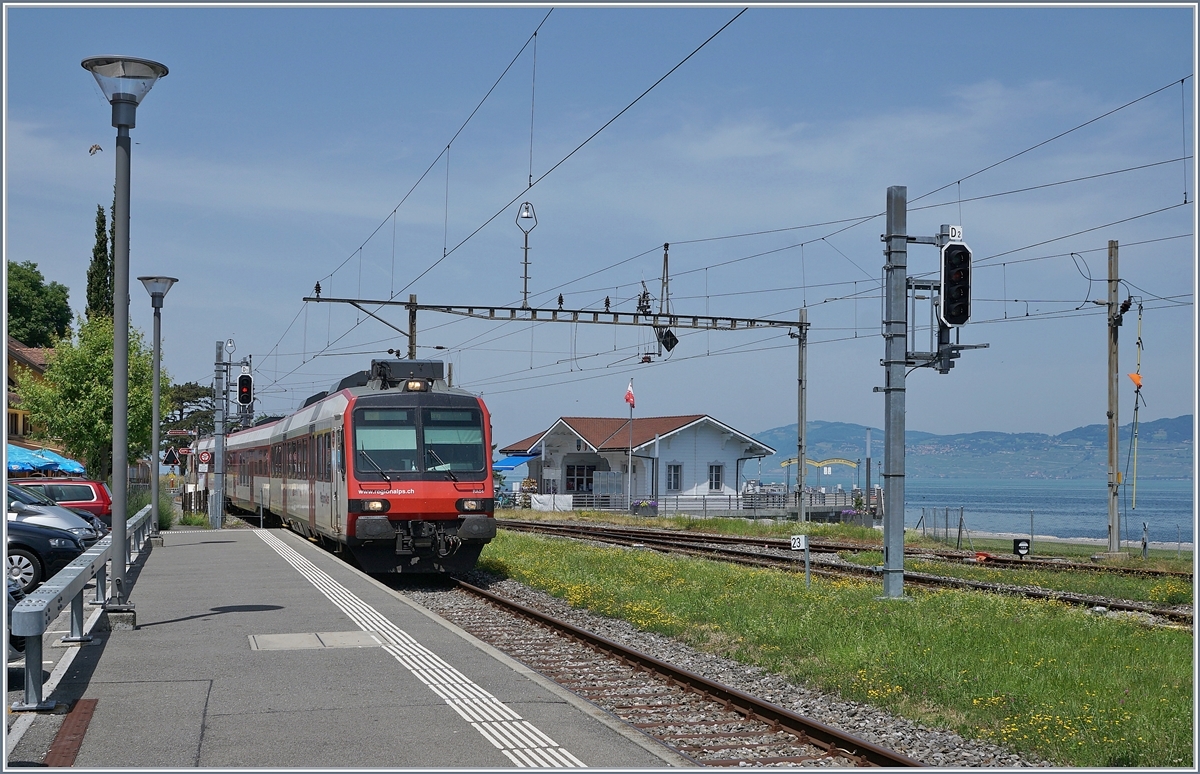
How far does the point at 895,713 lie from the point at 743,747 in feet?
5.95

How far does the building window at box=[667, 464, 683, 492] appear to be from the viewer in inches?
2499

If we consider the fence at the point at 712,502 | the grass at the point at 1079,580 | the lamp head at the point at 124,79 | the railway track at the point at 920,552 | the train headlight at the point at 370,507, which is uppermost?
the lamp head at the point at 124,79

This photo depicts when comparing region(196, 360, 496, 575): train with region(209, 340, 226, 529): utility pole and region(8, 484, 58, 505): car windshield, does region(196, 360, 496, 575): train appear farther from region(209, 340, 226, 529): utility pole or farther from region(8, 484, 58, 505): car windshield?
region(209, 340, 226, 529): utility pole

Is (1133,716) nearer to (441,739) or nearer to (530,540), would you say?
(441,739)

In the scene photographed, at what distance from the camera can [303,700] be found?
9438 mm

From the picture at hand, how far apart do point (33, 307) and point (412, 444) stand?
70.8 m

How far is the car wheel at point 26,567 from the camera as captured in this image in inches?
704

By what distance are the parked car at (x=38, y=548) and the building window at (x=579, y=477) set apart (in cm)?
4845

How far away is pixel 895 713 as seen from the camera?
980 centimetres

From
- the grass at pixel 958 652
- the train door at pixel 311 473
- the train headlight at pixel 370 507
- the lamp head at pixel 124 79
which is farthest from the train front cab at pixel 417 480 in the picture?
the lamp head at pixel 124 79

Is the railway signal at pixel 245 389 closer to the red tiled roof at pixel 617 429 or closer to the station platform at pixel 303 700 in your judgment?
the station platform at pixel 303 700

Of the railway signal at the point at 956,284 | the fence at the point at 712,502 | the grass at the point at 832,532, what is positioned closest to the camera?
the railway signal at the point at 956,284

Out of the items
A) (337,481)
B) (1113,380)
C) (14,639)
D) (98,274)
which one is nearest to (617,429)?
(98,274)

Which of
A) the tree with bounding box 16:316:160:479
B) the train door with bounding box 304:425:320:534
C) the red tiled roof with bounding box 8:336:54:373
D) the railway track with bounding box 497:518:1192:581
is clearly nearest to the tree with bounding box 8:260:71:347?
the red tiled roof with bounding box 8:336:54:373
